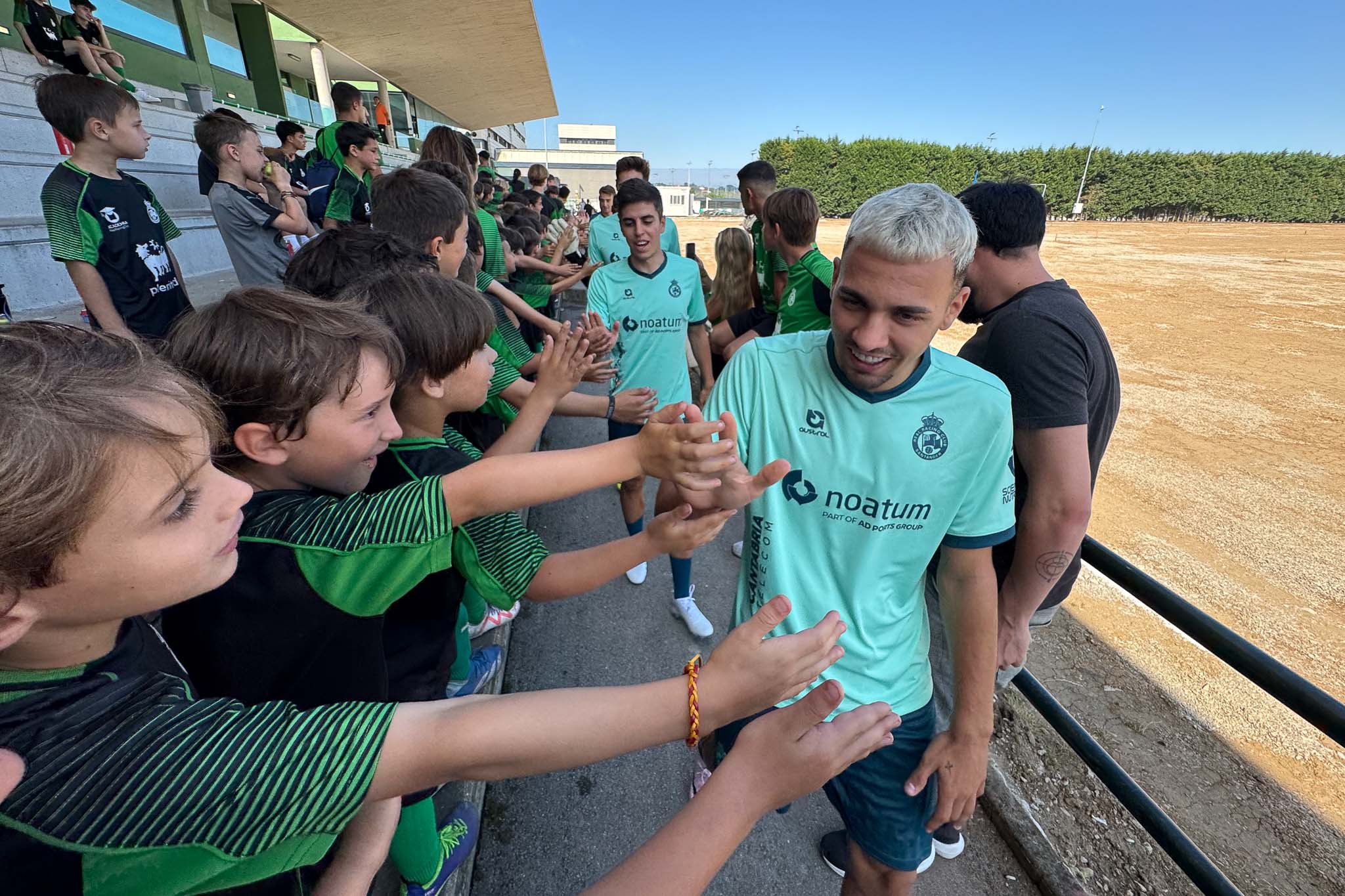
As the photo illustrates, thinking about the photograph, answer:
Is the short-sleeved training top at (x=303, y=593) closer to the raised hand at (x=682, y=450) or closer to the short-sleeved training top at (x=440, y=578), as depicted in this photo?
the short-sleeved training top at (x=440, y=578)

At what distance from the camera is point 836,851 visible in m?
2.20

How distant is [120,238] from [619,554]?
3845 millimetres

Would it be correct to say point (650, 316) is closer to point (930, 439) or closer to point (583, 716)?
point (930, 439)

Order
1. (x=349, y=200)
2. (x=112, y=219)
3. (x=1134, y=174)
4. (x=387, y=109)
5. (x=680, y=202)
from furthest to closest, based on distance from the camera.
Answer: (x=680, y=202) < (x=1134, y=174) < (x=387, y=109) < (x=349, y=200) < (x=112, y=219)

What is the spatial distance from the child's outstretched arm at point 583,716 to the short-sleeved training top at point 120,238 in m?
3.33

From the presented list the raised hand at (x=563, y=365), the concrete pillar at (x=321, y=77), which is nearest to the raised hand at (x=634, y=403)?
the raised hand at (x=563, y=365)

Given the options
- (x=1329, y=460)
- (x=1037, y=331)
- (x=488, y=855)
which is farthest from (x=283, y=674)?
(x=1329, y=460)

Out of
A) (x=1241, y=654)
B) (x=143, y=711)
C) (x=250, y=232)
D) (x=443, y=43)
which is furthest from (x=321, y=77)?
(x=1241, y=654)

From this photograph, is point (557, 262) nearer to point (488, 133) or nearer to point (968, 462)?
point (968, 462)

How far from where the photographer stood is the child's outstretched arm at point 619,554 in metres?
1.52

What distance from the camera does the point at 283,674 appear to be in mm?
1159

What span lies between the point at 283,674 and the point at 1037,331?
2.15m

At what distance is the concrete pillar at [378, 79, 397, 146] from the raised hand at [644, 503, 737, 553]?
22880 mm

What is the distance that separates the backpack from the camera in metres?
5.10
